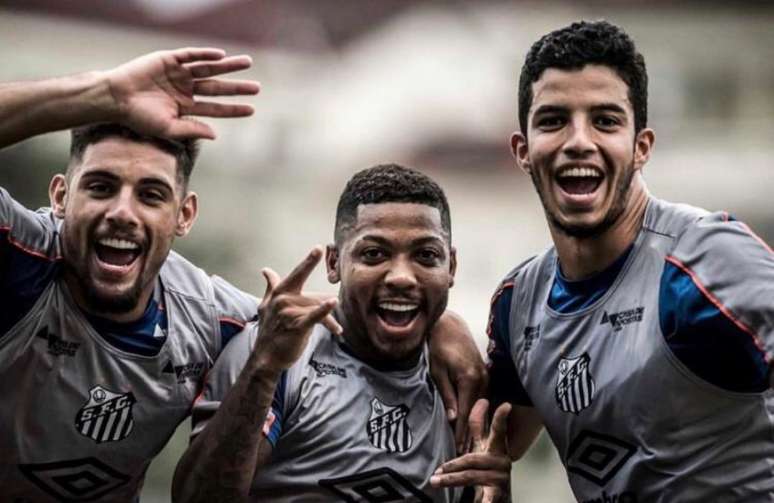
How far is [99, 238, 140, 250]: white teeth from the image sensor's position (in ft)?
13.2

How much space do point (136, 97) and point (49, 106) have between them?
0.26m

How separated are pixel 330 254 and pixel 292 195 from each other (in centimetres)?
642

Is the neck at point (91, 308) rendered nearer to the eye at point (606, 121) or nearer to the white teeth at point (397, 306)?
the white teeth at point (397, 306)

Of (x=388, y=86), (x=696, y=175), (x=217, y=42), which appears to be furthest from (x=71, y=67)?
(x=696, y=175)

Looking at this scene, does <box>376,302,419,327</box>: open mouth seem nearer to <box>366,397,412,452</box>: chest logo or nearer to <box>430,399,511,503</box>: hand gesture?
<box>366,397,412,452</box>: chest logo

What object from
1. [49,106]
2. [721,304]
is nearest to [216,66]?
[49,106]

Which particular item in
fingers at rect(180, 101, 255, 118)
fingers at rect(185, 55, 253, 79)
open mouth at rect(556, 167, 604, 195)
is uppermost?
fingers at rect(185, 55, 253, 79)

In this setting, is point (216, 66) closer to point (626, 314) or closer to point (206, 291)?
point (206, 291)

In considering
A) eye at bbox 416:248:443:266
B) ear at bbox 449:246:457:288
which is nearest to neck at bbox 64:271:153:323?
eye at bbox 416:248:443:266

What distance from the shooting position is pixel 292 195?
10.6 meters

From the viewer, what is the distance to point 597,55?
3.88 meters

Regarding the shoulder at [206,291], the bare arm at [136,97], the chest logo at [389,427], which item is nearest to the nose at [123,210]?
the shoulder at [206,291]

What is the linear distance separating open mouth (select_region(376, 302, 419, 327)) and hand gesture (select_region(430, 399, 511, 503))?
0.40 metres

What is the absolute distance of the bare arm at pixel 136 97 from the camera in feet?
11.1
